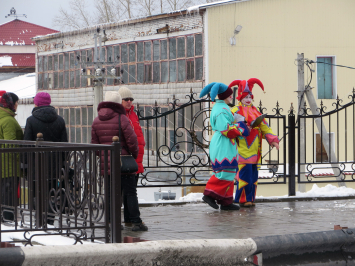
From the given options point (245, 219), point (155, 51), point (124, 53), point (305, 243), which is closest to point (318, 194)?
point (245, 219)

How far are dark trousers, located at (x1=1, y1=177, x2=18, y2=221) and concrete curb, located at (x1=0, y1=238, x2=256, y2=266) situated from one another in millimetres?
952

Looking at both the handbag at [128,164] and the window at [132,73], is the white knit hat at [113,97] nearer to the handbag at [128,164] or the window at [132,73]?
the handbag at [128,164]

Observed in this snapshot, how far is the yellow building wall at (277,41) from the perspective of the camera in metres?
26.0

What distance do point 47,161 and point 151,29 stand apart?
76.2 ft

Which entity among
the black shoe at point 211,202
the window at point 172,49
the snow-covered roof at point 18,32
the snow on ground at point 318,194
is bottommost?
the snow on ground at point 318,194

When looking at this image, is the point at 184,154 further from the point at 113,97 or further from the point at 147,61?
the point at 147,61

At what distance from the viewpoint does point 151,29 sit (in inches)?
1131

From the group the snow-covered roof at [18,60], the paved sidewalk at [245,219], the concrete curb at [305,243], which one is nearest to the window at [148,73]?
the paved sidewalk at [245,219]

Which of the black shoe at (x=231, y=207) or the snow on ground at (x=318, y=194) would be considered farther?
the snow on ground at (x=318, y=194)

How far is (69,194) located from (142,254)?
1.01 metres

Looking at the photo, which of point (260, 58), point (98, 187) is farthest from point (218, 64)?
point (98, 187)

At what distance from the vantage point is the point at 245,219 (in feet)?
26.4

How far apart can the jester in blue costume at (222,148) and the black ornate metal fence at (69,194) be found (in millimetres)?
2802

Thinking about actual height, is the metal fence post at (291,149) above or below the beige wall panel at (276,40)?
below
